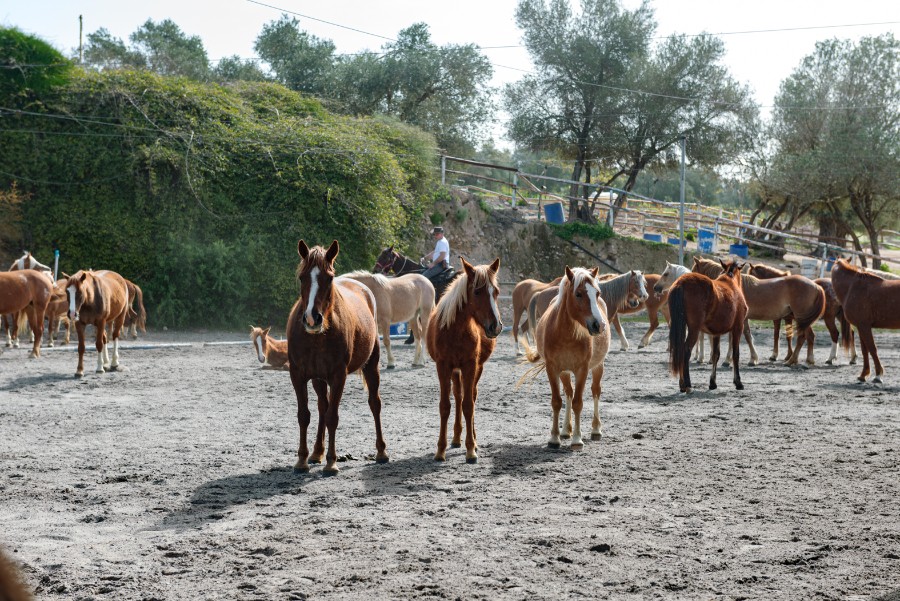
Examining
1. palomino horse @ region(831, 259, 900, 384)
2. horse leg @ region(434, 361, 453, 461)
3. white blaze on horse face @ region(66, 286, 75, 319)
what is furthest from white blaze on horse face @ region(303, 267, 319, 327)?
palomino horse @ region(831, 259, 900, 384)

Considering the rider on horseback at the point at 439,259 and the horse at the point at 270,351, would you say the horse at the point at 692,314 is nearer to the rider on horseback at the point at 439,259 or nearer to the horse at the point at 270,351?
the rider on horseback at the point at 439,259

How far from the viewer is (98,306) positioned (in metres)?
13.6

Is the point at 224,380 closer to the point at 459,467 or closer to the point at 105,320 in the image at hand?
the point at 105,320

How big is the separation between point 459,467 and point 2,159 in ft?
64.5

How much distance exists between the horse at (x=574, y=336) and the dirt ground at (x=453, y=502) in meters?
0.55

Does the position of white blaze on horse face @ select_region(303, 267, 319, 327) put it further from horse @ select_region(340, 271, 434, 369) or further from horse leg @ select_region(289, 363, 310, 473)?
horse @ select_region(340, 271, 434, 369)

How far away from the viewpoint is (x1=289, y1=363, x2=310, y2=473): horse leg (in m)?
6.88

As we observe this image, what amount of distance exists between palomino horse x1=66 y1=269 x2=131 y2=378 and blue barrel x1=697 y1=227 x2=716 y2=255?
78.8ft

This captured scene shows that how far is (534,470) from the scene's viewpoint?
7227mm

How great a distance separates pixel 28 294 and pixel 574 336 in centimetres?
1185

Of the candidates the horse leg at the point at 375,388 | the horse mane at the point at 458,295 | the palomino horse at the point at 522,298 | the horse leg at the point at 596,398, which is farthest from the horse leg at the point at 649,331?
the horse leg at the point at 375,388

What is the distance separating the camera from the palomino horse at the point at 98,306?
13.2 m

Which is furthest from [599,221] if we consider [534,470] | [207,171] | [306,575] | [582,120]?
[306,575]

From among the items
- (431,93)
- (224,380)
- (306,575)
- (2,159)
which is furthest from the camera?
(431,93)
